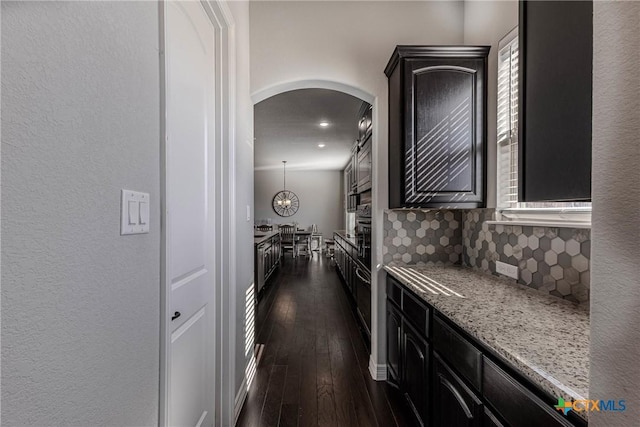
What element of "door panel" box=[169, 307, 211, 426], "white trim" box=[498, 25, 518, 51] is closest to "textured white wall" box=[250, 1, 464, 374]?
"white trim" box=[498, 25, 518, 51]

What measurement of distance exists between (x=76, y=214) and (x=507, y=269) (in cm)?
208

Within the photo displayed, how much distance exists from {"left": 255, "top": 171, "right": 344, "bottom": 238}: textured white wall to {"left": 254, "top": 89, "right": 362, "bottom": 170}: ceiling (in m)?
1.72

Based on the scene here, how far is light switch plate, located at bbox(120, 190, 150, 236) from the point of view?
0.78 meters

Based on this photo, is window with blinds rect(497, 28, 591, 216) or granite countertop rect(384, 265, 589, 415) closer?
granite countertop rect(384, 265, 589, 415)

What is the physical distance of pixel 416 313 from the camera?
174 cm

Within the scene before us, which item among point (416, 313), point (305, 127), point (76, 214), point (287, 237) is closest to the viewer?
point (76, 214)

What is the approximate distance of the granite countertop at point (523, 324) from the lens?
81 cm

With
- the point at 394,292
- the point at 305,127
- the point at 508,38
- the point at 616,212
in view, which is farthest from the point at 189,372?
the point at 305,127

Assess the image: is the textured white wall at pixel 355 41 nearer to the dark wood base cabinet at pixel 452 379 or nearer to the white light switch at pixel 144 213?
the dark wood base cabinet at pixel 452 379

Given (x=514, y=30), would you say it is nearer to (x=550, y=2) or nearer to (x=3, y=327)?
(x=550, y=2)

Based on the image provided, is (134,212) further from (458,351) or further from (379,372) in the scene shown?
(379,372)

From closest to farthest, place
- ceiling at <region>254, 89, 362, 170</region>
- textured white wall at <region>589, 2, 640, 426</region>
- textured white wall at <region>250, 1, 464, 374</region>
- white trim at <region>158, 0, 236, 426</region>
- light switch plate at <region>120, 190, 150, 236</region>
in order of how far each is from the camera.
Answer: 1. textured white wall at <region>589, 2, 640, 426</region>
2. light switch plate at <region>120, 190, 150, 236</region>
3. white trim at <region>158, 0, 236, 426</region>
4. textured white wall at <region>250, 1, 464, 374</region>
5. ceiling at <region>254, 89, 362, 170</region>

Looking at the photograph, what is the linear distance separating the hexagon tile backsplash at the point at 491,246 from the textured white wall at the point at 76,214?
5.82ft

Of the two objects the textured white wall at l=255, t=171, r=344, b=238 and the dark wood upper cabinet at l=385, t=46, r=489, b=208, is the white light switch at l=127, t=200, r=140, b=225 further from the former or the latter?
the textured white wall at l=255, t=171, r=344, b=238
